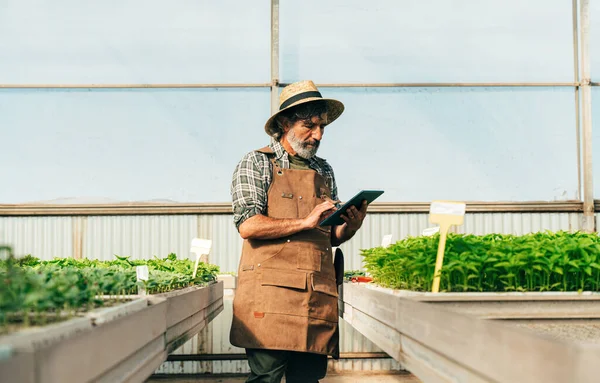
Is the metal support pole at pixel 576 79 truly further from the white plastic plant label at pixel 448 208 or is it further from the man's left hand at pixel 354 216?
the white plastic plant label at pixel 448 208

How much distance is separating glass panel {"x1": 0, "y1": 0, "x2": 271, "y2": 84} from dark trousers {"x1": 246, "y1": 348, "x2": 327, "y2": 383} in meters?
4.16

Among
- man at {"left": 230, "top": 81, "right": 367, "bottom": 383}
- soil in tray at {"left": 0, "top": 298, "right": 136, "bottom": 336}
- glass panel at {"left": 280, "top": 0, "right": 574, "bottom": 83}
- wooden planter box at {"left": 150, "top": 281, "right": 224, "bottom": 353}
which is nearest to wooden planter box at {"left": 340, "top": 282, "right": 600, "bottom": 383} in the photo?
man at {"left": 230, "top": 81, "right": 367, "bottom": 383}

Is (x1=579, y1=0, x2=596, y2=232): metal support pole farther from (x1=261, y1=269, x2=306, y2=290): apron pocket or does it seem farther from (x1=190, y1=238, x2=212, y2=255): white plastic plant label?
(x1=261, y1=269, x2=306, y2=290): apron pocket

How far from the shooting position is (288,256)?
118 inches

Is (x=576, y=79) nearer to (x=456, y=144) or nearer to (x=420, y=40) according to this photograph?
(x=456, y=144)

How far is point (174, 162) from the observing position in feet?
21.8

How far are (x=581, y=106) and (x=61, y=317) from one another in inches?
247

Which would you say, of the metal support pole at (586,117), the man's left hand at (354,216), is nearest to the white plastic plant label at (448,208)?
the man's left hand at (354,216)

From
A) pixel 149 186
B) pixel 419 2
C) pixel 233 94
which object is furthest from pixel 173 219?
pixel 419 2

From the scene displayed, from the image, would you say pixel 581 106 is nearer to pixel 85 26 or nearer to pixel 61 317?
pixel 85 26

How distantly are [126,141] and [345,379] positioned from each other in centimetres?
308

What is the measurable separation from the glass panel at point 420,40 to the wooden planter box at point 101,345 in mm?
4169

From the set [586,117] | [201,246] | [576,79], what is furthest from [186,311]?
[576,79]

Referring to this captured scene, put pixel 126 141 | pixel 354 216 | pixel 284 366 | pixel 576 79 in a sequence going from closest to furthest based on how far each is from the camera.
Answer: pixel 354 216 < pixel 284 366 < pixel 126 141 < pixel 576 79
